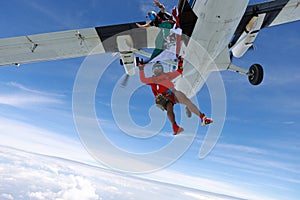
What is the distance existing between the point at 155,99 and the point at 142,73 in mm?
782

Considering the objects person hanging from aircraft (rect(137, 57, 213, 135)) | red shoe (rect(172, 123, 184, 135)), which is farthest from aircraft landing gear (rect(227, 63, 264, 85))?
red shoe (rect(172, 123, 184, 135))

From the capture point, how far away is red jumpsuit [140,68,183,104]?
5469 mm

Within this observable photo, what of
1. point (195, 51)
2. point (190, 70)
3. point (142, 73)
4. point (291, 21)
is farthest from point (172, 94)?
point (291, 21)

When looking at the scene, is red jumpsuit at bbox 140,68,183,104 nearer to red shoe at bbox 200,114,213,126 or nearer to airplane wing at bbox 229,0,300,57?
red shoe at bbox 200,114,213,126

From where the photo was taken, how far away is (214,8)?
17.6ft

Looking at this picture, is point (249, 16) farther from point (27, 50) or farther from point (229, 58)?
point (27, 50)

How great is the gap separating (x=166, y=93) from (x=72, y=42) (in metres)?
4.41

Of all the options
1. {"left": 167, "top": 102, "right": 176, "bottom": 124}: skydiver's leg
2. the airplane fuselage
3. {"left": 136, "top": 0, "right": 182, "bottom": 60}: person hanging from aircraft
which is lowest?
{"left": 167, "top": 102, "right": 176, "bottom": 124}: skydiver's leg

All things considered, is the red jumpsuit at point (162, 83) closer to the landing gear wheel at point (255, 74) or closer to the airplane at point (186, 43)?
the airplane at point (186, 43)

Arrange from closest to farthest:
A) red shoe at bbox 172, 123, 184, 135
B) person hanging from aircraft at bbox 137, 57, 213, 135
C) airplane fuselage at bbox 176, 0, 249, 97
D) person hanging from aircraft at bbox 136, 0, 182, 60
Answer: person hanging from aircraft at bbox 136, 0, 182, 60, airplane fuselage at bbox 176, 0, 249, 97, person hanging from aircraft at bbox 137, 57, 213, 135, red shoe at bbox 172, 123, 184, 135

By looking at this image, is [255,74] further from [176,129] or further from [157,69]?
[157,69]

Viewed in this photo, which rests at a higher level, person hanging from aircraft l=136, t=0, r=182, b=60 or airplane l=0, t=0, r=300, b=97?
airplane l=0, t=0, r=300, b=97

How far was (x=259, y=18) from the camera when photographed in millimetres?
7586

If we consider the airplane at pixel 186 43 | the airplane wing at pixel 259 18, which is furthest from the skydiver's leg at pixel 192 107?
the airplane wing at pixel 259 18
